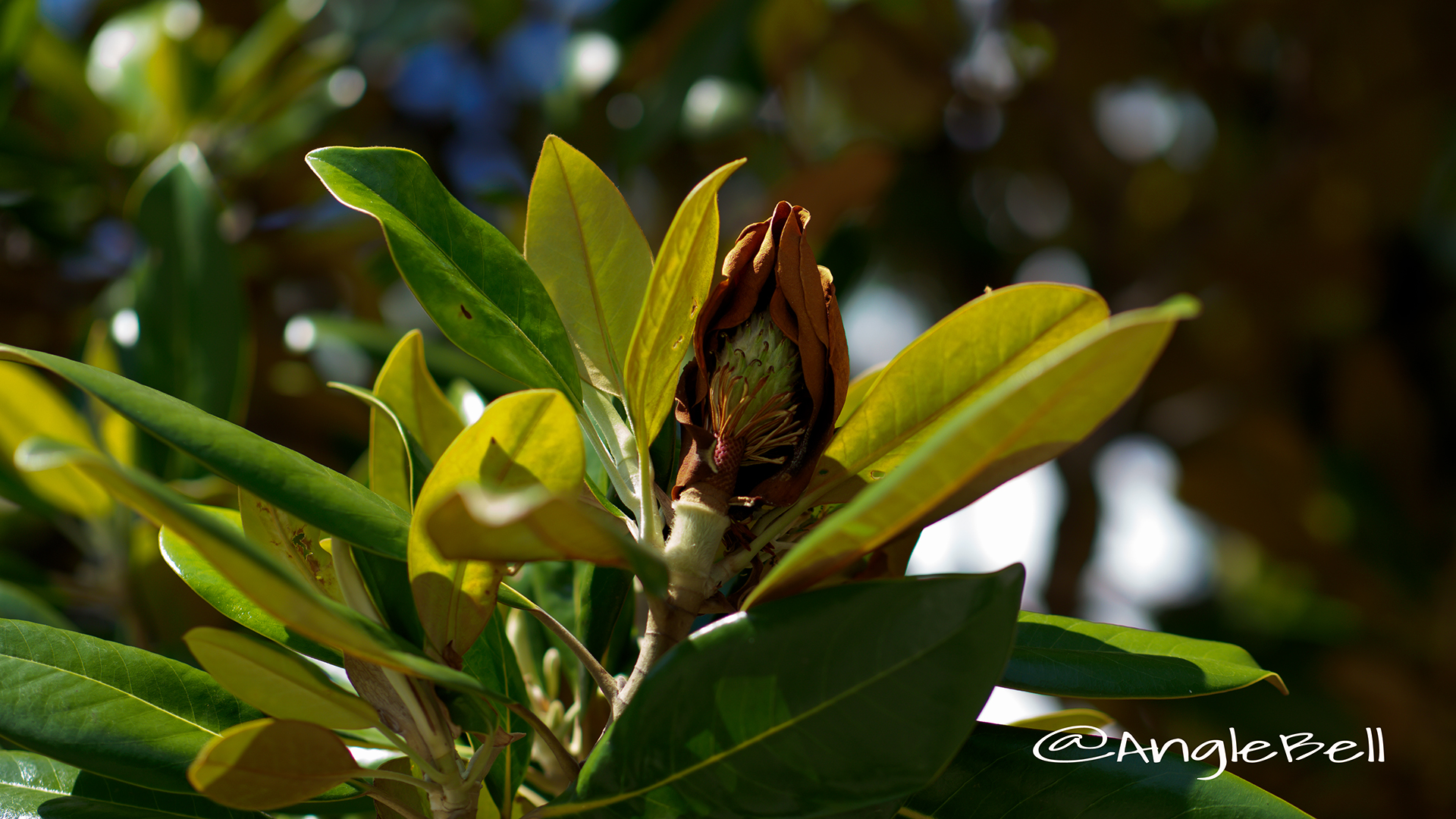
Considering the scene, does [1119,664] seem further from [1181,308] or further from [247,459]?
[247,459]

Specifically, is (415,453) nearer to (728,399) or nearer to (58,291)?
(728,399)

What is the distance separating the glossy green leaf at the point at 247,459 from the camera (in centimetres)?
44

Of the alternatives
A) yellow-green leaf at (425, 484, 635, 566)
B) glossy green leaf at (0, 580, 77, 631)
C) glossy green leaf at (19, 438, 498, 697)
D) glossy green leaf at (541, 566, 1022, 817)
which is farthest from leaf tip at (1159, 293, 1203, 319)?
glossy green leaf at (0, 580, 77, 631)

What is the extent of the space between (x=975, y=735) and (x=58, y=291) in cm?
173

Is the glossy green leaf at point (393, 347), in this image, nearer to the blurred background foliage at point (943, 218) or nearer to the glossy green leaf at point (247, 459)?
the blurred background foliage at point (943, 218)

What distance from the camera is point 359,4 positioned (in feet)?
6.23

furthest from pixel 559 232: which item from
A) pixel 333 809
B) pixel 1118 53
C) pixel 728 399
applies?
pixel 1118 53

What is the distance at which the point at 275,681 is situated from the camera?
477 millimetres

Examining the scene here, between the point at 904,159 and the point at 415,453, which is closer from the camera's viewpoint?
the point at 415,453

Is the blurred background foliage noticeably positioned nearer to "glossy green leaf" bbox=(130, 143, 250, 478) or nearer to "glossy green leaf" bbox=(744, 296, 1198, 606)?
"glossy green leaf" bbox=(130, 143, 250, 478)

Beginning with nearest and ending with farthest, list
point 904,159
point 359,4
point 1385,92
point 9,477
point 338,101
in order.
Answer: point 9,477 → point 338,101 → point 359,4 → point 1385,92 → point 904,159

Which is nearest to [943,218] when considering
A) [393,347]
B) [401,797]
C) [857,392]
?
[393,347]

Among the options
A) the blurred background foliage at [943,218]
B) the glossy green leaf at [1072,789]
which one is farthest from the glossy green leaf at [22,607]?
the glossy green leaf at [1072,789]

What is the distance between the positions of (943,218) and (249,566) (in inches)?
107
